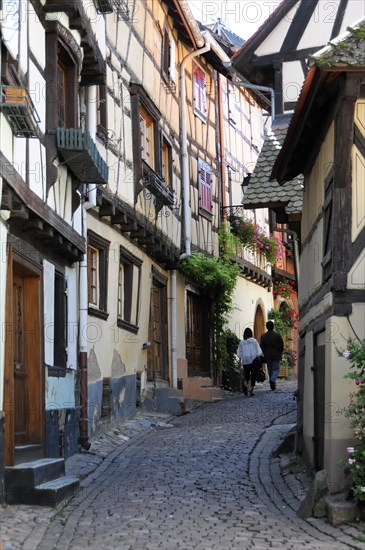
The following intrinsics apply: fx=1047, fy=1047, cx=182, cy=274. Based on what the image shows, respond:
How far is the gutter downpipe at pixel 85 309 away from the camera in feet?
42.0

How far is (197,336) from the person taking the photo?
889 inches

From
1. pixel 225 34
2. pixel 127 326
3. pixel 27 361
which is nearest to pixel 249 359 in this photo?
pixel 127 326

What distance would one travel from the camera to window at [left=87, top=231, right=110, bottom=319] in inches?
565

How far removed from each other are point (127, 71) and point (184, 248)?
477cm

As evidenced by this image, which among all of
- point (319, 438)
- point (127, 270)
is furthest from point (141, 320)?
point (319, 438)

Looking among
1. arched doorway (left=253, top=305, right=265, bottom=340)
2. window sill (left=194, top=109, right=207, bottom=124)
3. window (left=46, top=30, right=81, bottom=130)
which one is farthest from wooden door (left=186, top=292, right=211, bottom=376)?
window (left=46, top=30, right=81, bottom=130)

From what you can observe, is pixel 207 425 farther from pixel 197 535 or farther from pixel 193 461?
pixel 197 535

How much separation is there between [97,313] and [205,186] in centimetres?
889

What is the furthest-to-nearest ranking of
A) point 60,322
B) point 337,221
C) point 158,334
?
point 158,334 < point 60,322 < point 337,221

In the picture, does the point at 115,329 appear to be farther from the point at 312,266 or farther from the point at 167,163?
the point at 167,163

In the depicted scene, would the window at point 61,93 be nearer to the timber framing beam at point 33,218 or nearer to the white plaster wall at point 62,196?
the white plaster wall at point 62,196

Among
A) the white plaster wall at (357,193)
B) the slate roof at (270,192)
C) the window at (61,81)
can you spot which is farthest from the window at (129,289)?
the white plaster wall at (357,193)

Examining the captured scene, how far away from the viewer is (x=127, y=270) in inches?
656

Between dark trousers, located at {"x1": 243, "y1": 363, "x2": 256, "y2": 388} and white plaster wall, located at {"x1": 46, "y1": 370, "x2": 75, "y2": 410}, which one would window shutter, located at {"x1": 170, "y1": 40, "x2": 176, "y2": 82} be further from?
white plaster wall, located at {"x1": 46, "y1": 370, "x2": 75, "y2": 410}
